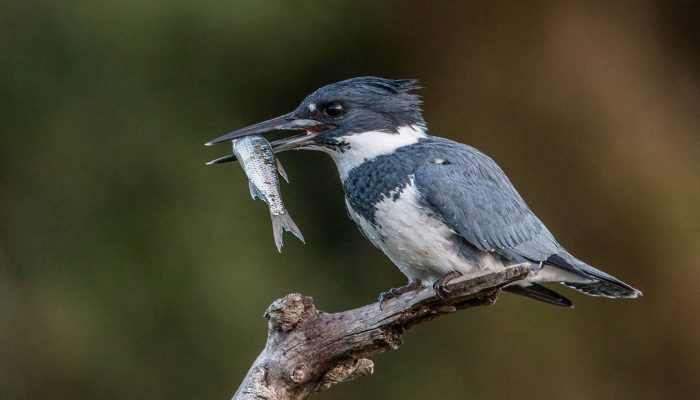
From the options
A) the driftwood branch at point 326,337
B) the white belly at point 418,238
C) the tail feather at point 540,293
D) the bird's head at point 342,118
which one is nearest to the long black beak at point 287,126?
the bird's head at point 342,118

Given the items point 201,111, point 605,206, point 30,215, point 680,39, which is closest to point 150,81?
point 201,111

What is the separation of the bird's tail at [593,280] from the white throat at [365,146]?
648 mm

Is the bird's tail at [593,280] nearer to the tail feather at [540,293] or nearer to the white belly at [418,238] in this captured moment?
the tail feather at [540,293]

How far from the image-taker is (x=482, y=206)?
3.97m

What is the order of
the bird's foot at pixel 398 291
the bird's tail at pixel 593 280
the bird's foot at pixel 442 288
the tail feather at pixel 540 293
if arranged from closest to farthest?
the bird's foot at pixel 442 288, the bird's foot at pixel 398 291, the bird's tail at pixel 593 280, the tail feather at pixel 540 293

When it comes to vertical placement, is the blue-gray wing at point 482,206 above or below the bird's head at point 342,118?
below

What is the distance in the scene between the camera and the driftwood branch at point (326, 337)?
3.63 meters

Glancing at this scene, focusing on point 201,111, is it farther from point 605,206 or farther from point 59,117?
point 605,206

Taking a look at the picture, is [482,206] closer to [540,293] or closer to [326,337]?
[540,293]

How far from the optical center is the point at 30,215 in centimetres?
627

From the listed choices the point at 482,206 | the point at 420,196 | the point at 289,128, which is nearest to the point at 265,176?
the point at 289,128

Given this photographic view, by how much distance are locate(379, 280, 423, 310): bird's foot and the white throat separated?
1.43 feet

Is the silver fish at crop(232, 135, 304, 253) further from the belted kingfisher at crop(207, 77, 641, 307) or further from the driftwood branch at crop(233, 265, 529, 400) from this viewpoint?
the driftwood branch at crop(233, 265, 529, 400)

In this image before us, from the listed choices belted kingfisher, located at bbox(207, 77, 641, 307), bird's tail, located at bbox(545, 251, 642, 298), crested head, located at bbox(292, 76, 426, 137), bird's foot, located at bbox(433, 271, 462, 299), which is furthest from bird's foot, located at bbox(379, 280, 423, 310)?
crested head, located at bbox(292, 76, 426, 137)
